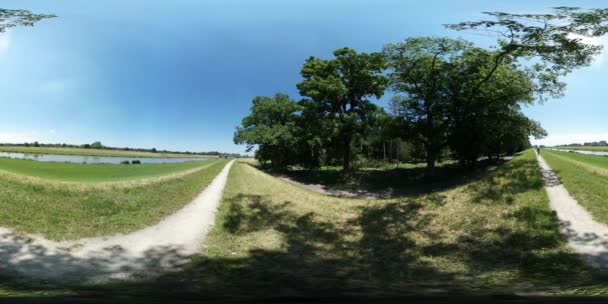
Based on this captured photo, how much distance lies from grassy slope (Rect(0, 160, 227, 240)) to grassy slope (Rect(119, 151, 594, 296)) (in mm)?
2644

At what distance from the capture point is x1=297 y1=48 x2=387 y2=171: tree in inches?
1178

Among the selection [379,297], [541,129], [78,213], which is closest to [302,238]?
[379,297]

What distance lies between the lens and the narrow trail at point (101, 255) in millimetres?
6156

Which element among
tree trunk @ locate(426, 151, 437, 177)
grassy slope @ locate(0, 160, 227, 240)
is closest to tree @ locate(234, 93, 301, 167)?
tree trunk @ locate(426, 151, 437, 177)

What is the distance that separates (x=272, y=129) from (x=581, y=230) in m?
32.5

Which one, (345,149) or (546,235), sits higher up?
(345,149)

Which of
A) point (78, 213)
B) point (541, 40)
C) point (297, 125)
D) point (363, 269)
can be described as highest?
point (541, 40)

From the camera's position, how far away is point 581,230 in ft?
30.4

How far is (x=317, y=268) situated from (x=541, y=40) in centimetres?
1531

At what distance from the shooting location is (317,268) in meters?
7.48

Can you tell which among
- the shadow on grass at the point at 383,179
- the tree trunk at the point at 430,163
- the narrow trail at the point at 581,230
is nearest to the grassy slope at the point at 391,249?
the narrow trail at the point at 581,230

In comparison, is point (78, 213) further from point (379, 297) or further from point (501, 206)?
point (501, 206)

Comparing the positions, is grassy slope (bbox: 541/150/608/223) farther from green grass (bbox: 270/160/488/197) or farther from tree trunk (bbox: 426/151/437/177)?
tree trunk (bbox: 426/151/437/177)

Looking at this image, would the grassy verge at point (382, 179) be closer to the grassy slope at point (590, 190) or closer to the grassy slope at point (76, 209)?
the grassy slope at point (590, 190)
